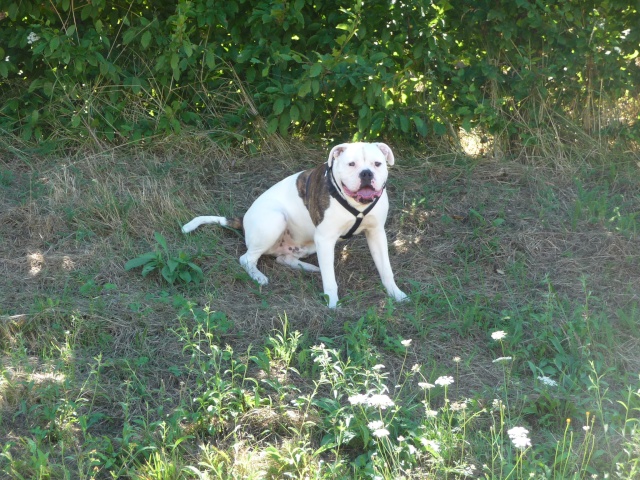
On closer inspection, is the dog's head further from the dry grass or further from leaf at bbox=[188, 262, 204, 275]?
leaf at bbox=[188, 262, 204, 275]

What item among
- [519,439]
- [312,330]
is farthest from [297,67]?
[519,439]

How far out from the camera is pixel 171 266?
5453mm

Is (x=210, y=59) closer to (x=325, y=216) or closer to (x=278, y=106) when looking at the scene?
(x=278, y=106)

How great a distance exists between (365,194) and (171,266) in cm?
133

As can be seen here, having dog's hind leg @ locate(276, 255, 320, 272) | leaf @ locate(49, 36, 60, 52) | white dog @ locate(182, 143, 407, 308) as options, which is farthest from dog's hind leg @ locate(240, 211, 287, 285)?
leaf @ locate(49, 36, 60, 52)

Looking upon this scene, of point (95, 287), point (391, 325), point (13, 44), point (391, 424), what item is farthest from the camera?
point (13, 44)

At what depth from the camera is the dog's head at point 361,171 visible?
5.08 metres

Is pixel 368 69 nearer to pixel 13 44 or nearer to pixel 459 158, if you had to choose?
pixel 459 158

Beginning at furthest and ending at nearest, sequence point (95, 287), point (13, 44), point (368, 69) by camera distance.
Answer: point (13, 44) → point (368, 69) → point (95, 287)

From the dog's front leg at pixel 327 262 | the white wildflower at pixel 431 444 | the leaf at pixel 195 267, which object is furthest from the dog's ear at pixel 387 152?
the white wildflower at pixel 431 444

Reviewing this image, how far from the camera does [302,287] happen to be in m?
5.61

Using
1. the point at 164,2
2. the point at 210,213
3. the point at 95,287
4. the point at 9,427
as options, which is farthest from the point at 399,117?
the point at 9,427

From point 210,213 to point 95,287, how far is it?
4.72 ft

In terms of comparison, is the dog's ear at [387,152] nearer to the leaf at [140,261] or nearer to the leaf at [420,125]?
the leaf at [420,125]
